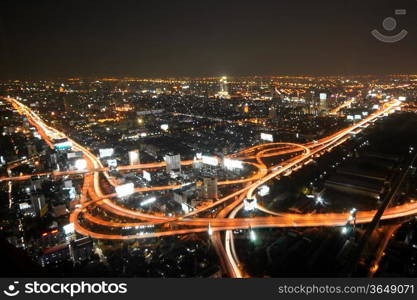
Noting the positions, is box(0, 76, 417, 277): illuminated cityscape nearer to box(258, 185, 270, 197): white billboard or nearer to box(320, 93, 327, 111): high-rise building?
box(258, 185, 270, 197): white billboard

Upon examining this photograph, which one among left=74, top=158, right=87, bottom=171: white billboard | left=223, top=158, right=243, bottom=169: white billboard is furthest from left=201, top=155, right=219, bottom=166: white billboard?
left=74, top=158, right=87, bottom=171: white billboard

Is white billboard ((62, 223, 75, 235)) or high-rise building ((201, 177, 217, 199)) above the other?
high-rise building ((201, 177, 217, 199))

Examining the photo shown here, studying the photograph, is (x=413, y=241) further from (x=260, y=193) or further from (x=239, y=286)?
(x=239, y=286)

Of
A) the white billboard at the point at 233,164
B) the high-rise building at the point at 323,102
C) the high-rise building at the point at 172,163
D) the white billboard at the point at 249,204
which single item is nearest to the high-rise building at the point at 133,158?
the high-rise building at the point at 172,163

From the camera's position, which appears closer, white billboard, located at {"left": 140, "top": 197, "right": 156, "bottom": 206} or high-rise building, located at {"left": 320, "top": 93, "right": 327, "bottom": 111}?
white billboard, located at {"left": 140, "top": 197, "right": 156, "bottom": 206}

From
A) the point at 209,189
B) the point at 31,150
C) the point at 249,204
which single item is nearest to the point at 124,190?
the point at 209,189

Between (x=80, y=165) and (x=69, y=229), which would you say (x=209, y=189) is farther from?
(x=80, y=165)

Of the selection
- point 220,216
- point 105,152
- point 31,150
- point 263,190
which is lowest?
point 220,216

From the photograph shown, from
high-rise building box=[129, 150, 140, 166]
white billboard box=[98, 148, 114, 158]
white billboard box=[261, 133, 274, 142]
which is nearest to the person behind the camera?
high-rise building box=[129, 150, 140, 166]

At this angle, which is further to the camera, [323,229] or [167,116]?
[167,116]

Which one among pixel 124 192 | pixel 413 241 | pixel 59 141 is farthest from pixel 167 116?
pixel 413 241

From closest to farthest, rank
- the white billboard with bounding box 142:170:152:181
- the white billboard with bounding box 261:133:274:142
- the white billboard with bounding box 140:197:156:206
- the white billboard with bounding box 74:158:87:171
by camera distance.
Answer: the white billboard with bounding box 140:197:156:206 → the white billboard with bounding box 142:170:152:181 → the white billboard with bounding box 74:158:87:171 → the white billboard with bounding box 261:133:274:142
